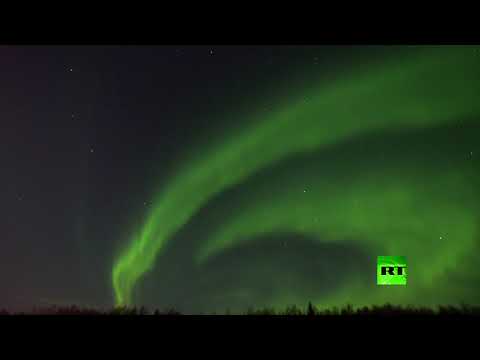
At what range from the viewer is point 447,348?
3795 millimetres

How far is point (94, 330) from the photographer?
3920 millimetres

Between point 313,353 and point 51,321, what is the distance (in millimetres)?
1981

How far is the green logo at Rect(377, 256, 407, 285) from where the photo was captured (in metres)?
4.48

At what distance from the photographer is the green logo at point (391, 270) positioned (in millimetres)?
4484

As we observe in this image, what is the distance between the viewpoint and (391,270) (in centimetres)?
453
